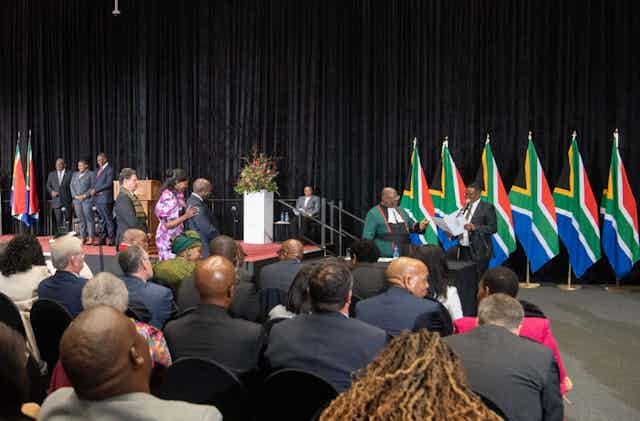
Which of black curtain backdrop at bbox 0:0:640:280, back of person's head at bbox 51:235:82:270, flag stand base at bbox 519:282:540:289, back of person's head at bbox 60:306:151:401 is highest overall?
black curtain backdrop at bbox 0:0:640:280

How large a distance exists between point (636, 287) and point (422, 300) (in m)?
6.91

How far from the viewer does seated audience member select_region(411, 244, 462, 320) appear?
3.72 metres

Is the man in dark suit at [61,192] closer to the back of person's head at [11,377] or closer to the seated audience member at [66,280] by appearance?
the seated audience member at [66,280]

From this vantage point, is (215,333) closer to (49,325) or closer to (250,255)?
(49,325)

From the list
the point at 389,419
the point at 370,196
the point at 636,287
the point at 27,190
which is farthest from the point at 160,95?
the point at 389,419

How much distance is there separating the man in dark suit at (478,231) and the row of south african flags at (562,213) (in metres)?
1.36

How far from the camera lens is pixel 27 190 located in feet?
38.0

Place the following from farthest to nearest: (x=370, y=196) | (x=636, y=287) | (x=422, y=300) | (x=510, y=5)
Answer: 1. (x=370, y=196)
2. (x=510, y=5)
3. (x=636, y=287)
4. (x=422, y=300)

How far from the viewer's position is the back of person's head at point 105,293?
2.40 meters

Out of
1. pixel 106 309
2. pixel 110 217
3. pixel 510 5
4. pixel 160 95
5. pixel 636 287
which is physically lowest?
pixel 636 287

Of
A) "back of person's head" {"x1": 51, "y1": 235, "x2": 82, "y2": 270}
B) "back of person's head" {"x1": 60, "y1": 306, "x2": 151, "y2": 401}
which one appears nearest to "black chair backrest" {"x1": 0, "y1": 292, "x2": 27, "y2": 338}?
"back of person's head" {"x1": 51, "y1": 235, "x2": 82, "y2": 270}

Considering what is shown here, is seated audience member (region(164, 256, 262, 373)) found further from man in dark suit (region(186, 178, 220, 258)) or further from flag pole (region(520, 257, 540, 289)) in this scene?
flag pole (region(520, 257, 540, 289))

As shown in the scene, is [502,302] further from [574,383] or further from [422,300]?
[574,383]

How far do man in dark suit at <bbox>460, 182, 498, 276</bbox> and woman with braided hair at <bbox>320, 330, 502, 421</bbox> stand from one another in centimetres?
589
